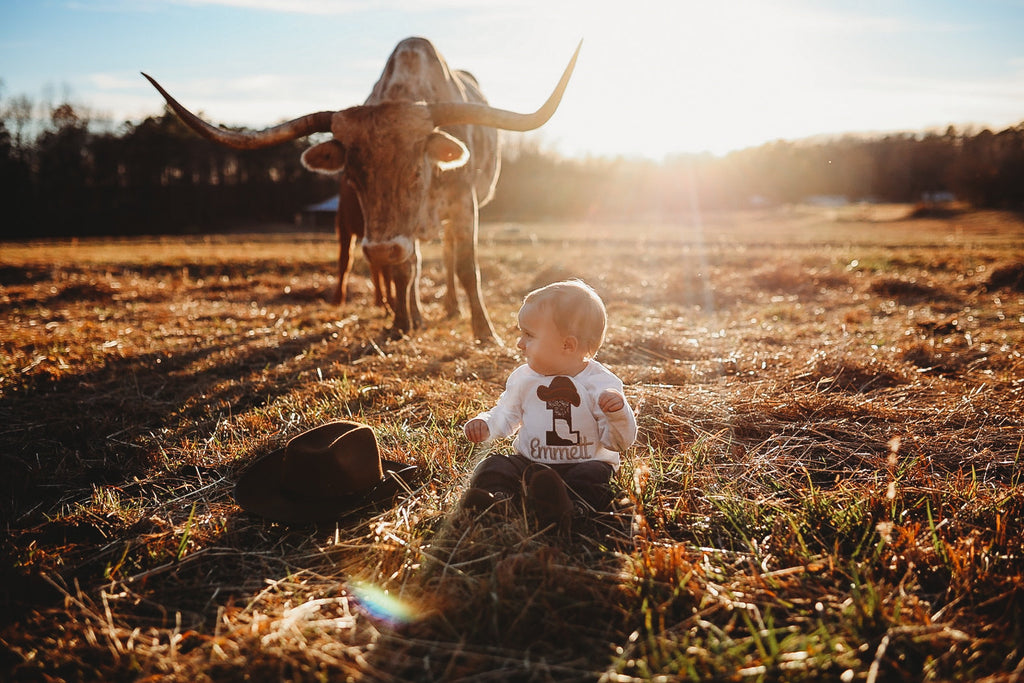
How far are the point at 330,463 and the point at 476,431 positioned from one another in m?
0.63

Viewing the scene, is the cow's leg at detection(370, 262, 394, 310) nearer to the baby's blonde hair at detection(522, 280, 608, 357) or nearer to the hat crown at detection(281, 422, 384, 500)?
the hat crown at detection(281, 422, 384, 500)

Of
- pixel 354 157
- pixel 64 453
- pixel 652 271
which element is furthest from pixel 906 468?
pixel 652 271

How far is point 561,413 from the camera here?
8.38 ft

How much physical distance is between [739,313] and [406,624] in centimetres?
714

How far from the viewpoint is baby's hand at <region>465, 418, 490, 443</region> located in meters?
2.62

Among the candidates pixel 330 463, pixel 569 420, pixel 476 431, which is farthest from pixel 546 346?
pixel 330 463

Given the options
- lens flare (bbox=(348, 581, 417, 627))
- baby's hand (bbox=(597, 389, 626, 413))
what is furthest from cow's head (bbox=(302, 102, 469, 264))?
lens flare (bbox=(348, 581, 417, 627))

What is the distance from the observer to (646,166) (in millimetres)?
69188

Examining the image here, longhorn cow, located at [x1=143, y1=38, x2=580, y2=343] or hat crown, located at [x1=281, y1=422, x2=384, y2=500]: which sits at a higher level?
longhorn cow, located at [x1=143, y1=38, x2=580, y2=343]

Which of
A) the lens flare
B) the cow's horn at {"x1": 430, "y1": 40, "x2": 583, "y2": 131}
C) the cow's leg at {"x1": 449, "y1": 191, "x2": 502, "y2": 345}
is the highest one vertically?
the cow's horn at {"x1": 430, "y1": 40, "x2": 583, "y2": 131}

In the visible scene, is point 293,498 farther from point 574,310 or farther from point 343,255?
point 343,255

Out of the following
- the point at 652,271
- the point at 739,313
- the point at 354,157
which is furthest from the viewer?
the point at 652,271

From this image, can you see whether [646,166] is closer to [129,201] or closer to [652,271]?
[129,201]

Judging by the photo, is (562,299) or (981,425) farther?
(981,425)
